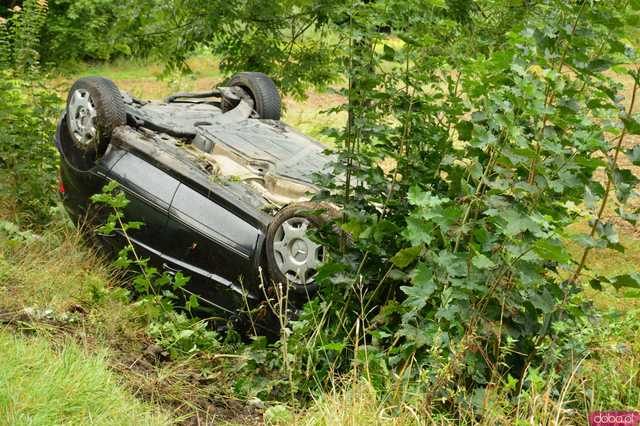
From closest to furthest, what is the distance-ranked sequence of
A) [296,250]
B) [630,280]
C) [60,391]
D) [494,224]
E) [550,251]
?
[550,251]
[60,391]
[630,280]
[494,224]
[296,250]

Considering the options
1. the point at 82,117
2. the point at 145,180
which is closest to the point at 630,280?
the point at 145,180

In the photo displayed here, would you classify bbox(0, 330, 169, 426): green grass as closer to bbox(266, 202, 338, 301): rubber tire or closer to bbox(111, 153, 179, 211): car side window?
bbox(266, 202, 338, 301): rubber tire

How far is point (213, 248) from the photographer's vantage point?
599 centimetres

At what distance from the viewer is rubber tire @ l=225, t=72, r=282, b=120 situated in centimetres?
785

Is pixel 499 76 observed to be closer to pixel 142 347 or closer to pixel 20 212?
pixel 142 347

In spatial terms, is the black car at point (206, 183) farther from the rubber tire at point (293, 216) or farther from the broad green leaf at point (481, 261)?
the broad green leaf at point (481, 261)

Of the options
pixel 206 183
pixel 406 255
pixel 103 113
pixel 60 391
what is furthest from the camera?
pixel 103 113

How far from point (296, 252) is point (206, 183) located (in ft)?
3.46

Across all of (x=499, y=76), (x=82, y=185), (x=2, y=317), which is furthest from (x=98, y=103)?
(x=499, y=76)

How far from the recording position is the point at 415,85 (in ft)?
16.3

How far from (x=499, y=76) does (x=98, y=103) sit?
364 centimetres

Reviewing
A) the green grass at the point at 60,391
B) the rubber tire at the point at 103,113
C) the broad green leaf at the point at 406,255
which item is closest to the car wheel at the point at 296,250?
the broad green leaf at the point at 406,255

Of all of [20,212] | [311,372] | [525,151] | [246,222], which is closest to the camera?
[525,151]

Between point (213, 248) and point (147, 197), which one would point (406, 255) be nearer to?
point (213, 248)
